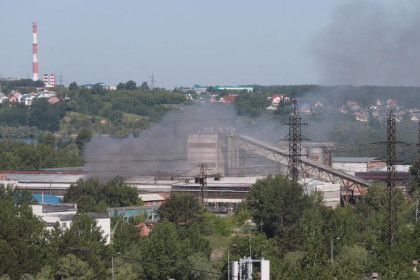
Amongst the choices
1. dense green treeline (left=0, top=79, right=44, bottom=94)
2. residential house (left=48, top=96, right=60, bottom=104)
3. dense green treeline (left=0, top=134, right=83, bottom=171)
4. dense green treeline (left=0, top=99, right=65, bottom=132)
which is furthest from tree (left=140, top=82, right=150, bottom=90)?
dense green treeline (left=0, top=134, right=83, bottom=171)

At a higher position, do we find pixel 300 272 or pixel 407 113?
pixel 407 113

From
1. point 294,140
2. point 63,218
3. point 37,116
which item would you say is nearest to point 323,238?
point 294,140

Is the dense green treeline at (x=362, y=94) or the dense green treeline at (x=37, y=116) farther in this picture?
the dense green treeline at (x=37, y=116)

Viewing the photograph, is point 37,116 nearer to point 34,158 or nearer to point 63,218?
point 34,158

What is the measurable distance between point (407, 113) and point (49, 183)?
59.1 ft

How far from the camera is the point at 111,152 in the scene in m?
41.8

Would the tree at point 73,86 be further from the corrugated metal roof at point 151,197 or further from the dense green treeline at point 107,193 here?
the dense green treeline at point 107,193

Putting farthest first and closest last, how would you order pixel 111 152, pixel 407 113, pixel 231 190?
pixel 407 113, pixel 111 152, pixel 231 190

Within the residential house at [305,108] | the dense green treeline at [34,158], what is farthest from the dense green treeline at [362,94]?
the dense green treeline at [34,158]

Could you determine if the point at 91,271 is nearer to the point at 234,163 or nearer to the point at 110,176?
the point at 110,176

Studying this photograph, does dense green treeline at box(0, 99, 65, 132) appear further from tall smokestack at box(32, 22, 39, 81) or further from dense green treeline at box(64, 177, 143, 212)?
dense green treeline at box(64, 177, 143, 212)

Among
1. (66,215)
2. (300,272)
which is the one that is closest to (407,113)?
(66,215)

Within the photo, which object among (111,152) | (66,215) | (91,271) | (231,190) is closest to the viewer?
(91,271)

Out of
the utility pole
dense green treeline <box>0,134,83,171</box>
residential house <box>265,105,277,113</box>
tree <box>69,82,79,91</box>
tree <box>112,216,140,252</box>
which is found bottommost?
tree <box>112,216,140,252</box>
